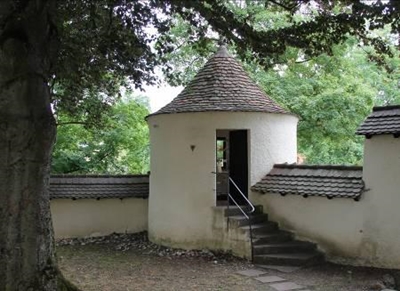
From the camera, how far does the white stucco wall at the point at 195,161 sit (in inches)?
446

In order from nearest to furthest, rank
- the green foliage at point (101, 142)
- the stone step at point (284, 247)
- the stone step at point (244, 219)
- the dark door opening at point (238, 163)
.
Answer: the stone step at point (284, 247) < the stone step at point (244, 219) < the dark door opening at point (238, 163) < the green foliage at point (101, 142)

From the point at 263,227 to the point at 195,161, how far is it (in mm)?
2393

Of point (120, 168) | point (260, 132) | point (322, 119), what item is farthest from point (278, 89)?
point (120, 168)

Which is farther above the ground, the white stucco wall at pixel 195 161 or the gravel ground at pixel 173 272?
the white stucco wall at pixel 195 161

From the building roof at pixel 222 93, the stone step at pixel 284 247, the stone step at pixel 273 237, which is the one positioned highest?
the building roof at pixel 222 93

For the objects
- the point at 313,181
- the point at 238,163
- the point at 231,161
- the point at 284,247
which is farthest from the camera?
the point at 231,161

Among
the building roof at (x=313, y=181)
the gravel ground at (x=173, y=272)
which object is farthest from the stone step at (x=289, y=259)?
the building roof at (x=313, y=181)

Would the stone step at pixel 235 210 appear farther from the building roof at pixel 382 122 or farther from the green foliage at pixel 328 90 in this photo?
the green foliage at pixel 328 90

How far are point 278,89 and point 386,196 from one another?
8.68 meters

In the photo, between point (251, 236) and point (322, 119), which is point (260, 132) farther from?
point (322, 119)

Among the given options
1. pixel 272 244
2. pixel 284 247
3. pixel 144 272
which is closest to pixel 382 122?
pixel 284 247

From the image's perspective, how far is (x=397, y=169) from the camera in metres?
9.12

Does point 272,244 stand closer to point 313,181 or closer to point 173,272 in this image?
point 313,181

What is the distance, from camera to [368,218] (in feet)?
31.1
